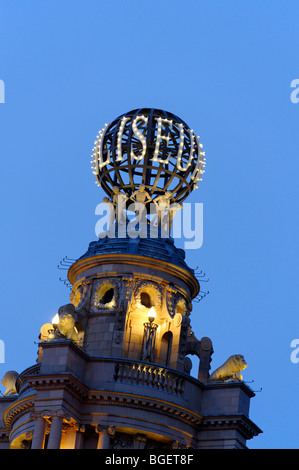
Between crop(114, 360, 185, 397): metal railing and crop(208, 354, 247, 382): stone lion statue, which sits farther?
crop(208, 354, 247, 382): stone lion statue

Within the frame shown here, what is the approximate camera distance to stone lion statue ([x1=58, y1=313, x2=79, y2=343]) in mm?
72312

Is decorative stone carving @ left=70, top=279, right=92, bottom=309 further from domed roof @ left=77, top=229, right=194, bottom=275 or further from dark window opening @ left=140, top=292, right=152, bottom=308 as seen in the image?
dark window opening @ left=140, top=292, right=152, bottom=308

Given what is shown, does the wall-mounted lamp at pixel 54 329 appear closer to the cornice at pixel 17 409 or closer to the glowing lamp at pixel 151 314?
the cornice at pixel 17 409

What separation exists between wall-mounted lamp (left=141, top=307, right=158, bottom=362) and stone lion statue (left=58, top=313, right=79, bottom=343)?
4.10 metres

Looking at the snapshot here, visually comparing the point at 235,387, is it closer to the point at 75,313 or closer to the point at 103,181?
the point at 75,313

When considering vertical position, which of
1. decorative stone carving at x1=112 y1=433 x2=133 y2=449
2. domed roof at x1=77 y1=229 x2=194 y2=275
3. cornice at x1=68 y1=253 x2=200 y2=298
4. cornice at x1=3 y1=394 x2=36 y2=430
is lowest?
decorative stone carving at x1=112 y1=433 x2=133 y2=449

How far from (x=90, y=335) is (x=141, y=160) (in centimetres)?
1091

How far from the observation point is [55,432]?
69000 mm

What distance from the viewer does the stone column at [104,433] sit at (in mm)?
70369

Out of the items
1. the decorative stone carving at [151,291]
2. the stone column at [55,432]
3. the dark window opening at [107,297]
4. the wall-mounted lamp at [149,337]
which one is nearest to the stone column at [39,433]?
the stone column at [55,432]

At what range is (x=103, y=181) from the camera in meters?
80.9

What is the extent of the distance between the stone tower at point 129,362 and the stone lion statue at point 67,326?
0.17 ft

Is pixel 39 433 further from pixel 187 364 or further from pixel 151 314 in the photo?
pixel 187 364

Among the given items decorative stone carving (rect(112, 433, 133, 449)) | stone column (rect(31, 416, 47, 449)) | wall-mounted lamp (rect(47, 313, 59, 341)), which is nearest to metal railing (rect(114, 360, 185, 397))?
decorative stone carving (rect(112, 433, 133, 449))
